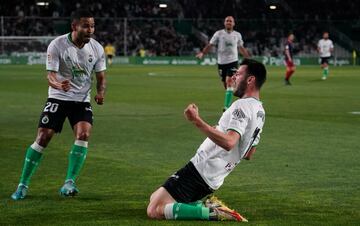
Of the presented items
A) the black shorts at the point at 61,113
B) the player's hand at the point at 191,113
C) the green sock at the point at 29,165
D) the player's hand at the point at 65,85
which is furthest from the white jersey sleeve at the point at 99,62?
the player's hand at the point at 191,113

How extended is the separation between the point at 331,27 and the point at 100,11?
19.1 meters

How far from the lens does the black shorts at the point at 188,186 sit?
7.93 m

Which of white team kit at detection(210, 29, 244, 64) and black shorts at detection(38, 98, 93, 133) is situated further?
white team kit at detection(210, 29, 244, 64)

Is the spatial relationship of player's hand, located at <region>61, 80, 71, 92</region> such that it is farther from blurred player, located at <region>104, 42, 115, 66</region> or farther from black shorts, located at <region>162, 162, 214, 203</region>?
blurred player, located at <region>104, 42, 115, 66</region>

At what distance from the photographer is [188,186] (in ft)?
26.2

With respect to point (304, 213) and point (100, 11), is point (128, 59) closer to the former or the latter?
point (100, 11)

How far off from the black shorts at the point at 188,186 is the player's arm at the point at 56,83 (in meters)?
2.01

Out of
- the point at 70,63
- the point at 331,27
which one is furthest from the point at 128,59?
the point at 70,63

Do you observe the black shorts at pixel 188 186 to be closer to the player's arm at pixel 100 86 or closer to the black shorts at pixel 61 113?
the black shorts at pixel 61 113

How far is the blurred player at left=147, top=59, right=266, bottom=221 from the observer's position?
762cm

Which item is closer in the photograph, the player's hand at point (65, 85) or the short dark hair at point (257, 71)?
the short dark hair at point (257, 71)

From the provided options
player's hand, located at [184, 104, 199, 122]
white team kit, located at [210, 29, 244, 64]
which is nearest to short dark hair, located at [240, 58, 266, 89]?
player's hand, located at [184, 104, 199, 122]

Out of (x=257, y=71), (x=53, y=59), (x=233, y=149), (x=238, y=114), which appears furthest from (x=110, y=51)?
(x=238, y=114)

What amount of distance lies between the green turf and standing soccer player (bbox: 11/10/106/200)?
1.33 ft
